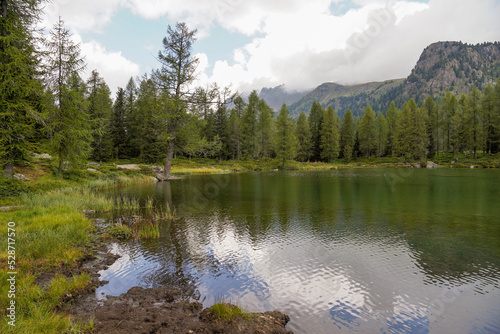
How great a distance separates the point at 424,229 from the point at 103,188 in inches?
1130

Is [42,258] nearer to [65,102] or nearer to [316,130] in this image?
[65,102]

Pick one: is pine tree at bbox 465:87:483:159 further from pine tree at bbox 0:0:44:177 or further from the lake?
pine tree at bbox 0:0:44:177

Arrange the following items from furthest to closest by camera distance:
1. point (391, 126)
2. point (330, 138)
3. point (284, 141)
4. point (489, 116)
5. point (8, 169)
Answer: point (391, 126) < point (330, 138) < point (489, 116) < point (284, 141) < point (8, 169)

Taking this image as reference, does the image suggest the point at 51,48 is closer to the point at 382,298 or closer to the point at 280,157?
the point at 382,298

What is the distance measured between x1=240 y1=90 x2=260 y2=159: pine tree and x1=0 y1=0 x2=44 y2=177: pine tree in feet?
196

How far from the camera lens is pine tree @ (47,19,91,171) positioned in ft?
75.4

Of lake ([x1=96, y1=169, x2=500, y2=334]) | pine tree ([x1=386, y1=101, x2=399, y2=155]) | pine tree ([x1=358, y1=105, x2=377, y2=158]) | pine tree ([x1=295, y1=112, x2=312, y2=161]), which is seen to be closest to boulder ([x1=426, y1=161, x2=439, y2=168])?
pine tree ([x1=386, y1=101, x2=399, y2=155])

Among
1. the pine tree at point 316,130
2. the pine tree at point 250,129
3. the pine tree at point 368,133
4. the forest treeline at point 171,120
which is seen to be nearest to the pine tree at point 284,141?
the forest treeline at point 171,120

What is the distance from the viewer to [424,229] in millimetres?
12367

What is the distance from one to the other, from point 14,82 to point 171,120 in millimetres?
18248

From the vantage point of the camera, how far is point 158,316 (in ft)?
17.1

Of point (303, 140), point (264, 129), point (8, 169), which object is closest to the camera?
point (8, 169)

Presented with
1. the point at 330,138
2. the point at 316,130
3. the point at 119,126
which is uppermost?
the point at 316,130

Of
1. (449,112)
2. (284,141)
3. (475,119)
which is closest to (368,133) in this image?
(449,112)
